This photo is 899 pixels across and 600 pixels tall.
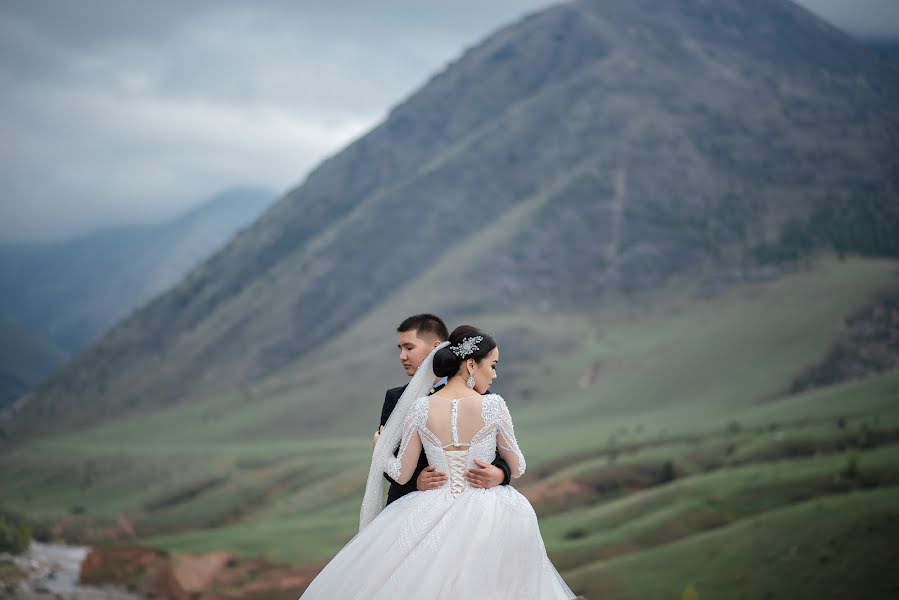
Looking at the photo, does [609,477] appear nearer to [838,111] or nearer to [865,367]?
[865,367]

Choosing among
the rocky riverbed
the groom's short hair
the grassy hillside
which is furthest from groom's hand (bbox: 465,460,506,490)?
the rocky riverbed

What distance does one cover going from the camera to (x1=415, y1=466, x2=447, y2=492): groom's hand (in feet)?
27.2

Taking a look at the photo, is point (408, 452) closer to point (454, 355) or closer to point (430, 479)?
point (430, 479)

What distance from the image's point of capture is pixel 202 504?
6788 centimetres

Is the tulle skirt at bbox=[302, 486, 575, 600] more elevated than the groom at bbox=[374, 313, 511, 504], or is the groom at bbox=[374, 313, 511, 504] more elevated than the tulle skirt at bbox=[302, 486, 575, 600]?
the groom at bbox=[374, 313, 511, 504]

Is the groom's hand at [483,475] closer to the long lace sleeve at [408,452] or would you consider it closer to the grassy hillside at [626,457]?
the long lace sleeve at [408,452]

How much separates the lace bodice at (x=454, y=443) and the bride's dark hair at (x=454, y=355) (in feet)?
0.86

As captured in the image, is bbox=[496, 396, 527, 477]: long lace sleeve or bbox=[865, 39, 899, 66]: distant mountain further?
bbox=[865, 39, 899, 66]: distant mountain

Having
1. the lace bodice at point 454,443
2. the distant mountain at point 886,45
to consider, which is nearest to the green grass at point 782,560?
the lace bodice at point 454,443

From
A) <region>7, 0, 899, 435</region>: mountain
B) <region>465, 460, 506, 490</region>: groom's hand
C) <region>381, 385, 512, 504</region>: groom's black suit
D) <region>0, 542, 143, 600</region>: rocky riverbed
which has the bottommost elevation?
<region>465, 460, 506, 490</region>: groom's hand

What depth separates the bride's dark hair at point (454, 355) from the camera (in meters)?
8.21

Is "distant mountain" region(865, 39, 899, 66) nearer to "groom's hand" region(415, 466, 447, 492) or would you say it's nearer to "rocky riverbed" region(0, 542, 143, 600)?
"rocky riverbed" region(0, 542, 143, 600)

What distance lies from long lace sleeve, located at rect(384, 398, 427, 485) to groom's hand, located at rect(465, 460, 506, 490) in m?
0.42

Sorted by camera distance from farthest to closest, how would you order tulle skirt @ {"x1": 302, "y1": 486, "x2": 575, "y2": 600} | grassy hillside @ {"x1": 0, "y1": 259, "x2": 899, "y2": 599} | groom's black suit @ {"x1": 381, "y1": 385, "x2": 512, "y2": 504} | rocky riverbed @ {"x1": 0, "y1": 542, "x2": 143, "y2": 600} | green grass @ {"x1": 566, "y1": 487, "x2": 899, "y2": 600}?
grassy hillside @ {"x1": 0, "y1": 259, "x2": 899, "y2": 599}
rocky riverbed @ {"x1": 0, "y1": 542, "x2": 143, "y2": 600}
green grass @ {"x1": 566, "y1": 487, "x2": 899, "y2": 600}
groom's black suit @ {"x1": 381, "y1": 385, "x2": 512, "y2": 504}
tulle skirt @ {"x1": 302, "y1": 486, "x2": 575, "y2": 600}
